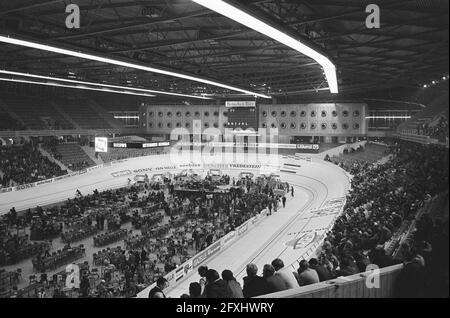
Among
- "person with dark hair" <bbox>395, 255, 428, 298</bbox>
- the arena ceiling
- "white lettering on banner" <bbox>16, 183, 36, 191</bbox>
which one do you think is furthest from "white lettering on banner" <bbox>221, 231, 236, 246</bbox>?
"white lettering on banner" <bbox>16, 183, 36, 191</bbox>

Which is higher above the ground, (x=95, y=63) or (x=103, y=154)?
(x=95, y=63)

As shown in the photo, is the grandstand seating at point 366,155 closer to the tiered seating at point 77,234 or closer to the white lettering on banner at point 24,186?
the tiered seating at point 77,234

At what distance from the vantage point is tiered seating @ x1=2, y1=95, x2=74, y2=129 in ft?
133

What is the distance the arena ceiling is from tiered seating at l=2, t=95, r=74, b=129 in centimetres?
973

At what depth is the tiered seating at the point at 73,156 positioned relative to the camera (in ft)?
125

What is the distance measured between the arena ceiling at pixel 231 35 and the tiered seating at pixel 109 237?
8.57m

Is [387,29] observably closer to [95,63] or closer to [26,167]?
[95,63]

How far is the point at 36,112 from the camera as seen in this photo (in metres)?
42.9

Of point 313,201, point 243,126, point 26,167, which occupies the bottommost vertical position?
point 313,201

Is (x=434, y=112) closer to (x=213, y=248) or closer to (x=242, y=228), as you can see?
(x=242, y=228)

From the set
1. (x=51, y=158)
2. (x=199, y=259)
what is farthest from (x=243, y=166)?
(x=199, y=259)

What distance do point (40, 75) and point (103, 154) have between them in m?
14.5

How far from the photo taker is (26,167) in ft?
104

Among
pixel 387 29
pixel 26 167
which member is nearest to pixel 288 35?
pixel 387 29
